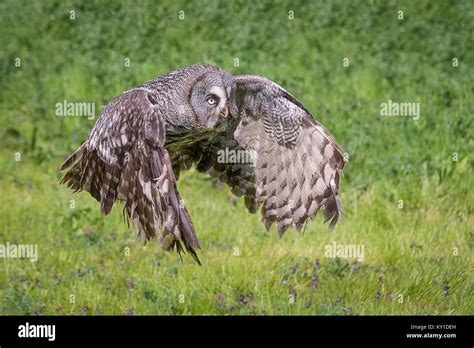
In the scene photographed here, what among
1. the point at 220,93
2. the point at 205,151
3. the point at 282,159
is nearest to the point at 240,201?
the point at 205,151

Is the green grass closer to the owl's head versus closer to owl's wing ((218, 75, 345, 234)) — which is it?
owl's wing ((218, 75, 345, 234))

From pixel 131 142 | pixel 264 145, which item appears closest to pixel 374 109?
pixel 264 145

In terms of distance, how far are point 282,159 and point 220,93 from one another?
38.0 inches

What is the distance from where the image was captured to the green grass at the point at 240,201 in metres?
9.66

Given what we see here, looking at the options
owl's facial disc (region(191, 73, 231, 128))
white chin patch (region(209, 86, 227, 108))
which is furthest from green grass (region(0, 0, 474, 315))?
white chin patch (region(209, 86, 227, 108))

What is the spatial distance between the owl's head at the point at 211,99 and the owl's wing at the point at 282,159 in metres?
0.30

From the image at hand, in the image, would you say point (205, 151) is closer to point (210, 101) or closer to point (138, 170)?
point (210, 101)

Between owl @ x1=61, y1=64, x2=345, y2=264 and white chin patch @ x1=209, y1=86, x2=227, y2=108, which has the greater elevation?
white chin patch @ x1=209, y1=86, x2=227, y2=108

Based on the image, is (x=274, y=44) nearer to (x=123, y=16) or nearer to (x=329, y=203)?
(x=123, y=16)

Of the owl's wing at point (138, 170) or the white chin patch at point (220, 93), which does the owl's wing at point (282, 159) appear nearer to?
→ the white chin patch at point (220, 93)

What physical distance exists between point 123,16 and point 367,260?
267 inches

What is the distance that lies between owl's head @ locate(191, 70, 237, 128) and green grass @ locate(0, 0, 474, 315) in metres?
1.74

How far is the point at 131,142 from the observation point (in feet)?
26.0

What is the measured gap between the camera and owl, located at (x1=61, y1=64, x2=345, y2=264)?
25.3 feet
